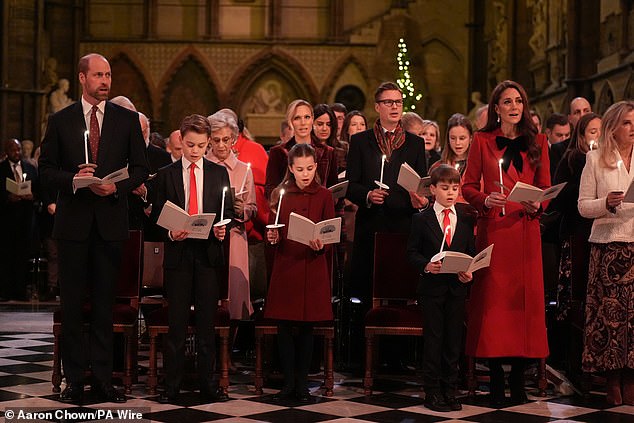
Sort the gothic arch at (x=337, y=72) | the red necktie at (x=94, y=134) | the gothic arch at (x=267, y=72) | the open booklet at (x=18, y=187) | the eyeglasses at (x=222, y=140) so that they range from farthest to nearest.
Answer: the gothic arch at (x=267, y=72) < the gothic arch at (x=337, y=72) < the open booklet at (x=18, y=187) < the eyeglasses at (x=222, y=140) < the red necktie at (x=94, y=134)

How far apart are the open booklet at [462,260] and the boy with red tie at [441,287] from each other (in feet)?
0.67

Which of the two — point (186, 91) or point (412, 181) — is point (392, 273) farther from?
point (186, 91)

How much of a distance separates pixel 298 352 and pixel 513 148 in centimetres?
183

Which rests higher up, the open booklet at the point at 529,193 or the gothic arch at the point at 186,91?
the gothic arch at the point at 186,91

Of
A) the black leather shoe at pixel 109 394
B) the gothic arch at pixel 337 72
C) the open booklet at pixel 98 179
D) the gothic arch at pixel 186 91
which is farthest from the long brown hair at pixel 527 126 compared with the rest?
the gothic arch at pixel 186 91

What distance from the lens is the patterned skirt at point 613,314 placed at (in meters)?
6.57

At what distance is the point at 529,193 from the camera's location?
20.3 ft

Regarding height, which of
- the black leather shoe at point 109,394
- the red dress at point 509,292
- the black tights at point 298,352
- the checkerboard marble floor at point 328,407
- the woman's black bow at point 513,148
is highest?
the woman's black bow at point 513,148

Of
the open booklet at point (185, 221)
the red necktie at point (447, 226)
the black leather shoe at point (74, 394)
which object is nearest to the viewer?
the open booklet at point (185, 221)

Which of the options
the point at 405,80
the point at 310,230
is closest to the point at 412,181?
the point at 310,230

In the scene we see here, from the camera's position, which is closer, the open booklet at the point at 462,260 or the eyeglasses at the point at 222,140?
the open booklet at the point at 462,260

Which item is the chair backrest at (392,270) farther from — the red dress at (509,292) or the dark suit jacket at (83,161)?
the dark suit jacket at (83,161)

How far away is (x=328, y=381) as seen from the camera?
22.1 ft

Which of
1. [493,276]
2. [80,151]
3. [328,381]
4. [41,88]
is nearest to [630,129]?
[493,276]
